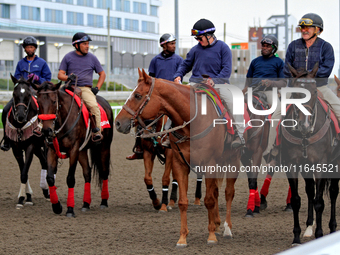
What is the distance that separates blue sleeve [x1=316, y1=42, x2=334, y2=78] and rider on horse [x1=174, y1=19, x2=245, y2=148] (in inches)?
49.6

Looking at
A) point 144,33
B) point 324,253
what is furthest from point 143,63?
point 324,253

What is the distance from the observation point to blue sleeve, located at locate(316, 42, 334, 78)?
6.15m

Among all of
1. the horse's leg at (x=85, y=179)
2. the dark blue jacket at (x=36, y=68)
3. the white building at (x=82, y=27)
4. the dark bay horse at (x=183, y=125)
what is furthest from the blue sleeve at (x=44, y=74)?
the white building at (x=82, y=27)

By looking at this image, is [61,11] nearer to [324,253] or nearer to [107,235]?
[107,235]

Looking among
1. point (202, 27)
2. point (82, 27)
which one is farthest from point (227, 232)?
point (82, 27)

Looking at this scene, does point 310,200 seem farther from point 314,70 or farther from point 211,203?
point 314,70

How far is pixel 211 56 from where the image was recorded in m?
7.04

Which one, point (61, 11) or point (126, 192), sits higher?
point (61, 11)

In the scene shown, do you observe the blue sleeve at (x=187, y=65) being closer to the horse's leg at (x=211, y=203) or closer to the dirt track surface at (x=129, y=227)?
the horse's leg at (x=211, y=203)

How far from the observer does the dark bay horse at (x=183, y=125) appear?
5.60 meters

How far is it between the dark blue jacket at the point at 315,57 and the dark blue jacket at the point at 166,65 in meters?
2.85

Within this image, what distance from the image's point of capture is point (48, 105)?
7.53 metres

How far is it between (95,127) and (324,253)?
7022 millimetres

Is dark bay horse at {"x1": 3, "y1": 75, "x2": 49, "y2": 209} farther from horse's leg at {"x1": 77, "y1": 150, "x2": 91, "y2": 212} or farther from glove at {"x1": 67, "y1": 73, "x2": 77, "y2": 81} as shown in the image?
horse's leg at {"x1": 77, "y1": 150, "x2": 91, "y2": 212}
